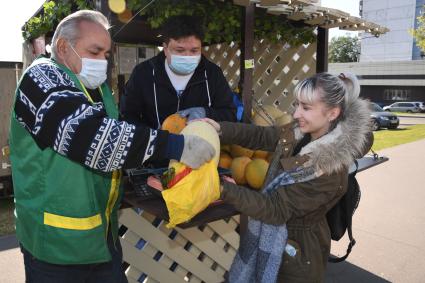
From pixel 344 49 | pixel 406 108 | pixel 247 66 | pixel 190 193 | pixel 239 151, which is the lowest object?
pixel 406 108

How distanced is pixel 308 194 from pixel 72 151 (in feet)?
3.50

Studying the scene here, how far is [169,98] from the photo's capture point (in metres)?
2.39

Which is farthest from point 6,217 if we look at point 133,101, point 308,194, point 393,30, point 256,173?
point 393,30

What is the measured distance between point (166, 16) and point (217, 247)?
1.97 m

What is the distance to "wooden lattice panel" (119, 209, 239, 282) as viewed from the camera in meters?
2.87

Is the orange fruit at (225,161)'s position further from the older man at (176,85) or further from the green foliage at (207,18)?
the green foliage at (207,18)

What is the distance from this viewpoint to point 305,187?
181 cm

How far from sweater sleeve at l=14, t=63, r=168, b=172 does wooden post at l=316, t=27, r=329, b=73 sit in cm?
284

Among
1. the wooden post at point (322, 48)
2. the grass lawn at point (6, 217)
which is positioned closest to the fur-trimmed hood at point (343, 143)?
the wooden post at point (322, 48)

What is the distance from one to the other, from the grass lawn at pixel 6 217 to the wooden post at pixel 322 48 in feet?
13.2

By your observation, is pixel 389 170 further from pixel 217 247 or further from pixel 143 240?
pixel 143 240

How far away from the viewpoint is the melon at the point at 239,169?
253cm

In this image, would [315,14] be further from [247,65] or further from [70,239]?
[70,239]

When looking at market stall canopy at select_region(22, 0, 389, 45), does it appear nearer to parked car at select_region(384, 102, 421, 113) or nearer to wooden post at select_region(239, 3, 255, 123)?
wooden post at select_region(239, 3, 255, 123)
